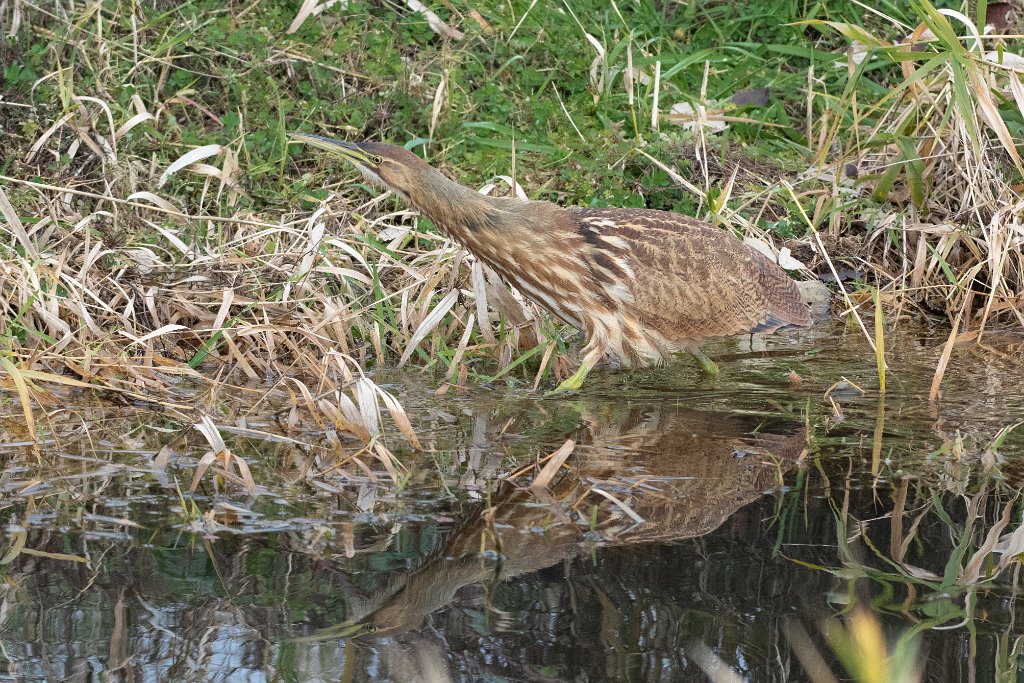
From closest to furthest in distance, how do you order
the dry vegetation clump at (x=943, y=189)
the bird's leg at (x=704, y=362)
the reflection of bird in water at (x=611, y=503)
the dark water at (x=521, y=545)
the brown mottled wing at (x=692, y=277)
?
the dark water at (x=521, y=545), the reflection of bird in water at (x=611, y=503), the brown mottled wing at (x=692, y=277), the bird's leg at (x=704, y=362), the dry vegetation clump at (x=943, y=189)

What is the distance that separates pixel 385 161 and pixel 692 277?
879 millimetres

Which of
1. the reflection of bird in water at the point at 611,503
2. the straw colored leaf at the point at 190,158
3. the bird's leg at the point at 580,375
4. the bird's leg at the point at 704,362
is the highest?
the reflection of bird in water at the point at 611,503

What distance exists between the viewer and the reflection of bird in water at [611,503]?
6.62ft

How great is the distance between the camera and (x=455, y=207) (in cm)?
350

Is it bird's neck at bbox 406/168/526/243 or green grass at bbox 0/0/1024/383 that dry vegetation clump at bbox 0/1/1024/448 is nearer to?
green grass at bbox 0/0/1024/383

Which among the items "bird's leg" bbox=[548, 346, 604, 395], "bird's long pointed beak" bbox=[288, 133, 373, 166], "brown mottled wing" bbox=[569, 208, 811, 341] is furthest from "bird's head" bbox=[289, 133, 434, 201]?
"bird's leg" bbox=[548, 346, 604, 395]

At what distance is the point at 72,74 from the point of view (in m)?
4.40

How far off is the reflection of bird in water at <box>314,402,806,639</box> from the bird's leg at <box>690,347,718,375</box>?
20.1 inches

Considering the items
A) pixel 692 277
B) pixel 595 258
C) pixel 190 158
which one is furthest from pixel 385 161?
pixel 190 158

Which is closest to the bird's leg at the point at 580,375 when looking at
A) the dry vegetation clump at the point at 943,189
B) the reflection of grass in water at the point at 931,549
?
the reflection of grass in water at the point at 931,549

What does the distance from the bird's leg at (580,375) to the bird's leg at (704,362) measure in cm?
36

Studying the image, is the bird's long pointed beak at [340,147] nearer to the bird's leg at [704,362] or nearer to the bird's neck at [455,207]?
the bird's neck at [455,207]

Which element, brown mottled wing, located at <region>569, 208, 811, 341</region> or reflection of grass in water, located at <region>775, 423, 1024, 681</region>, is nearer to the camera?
reflection of grass in water, located at <region>775, 423, 1024, 681</region>

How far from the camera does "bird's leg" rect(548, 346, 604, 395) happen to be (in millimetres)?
3291
